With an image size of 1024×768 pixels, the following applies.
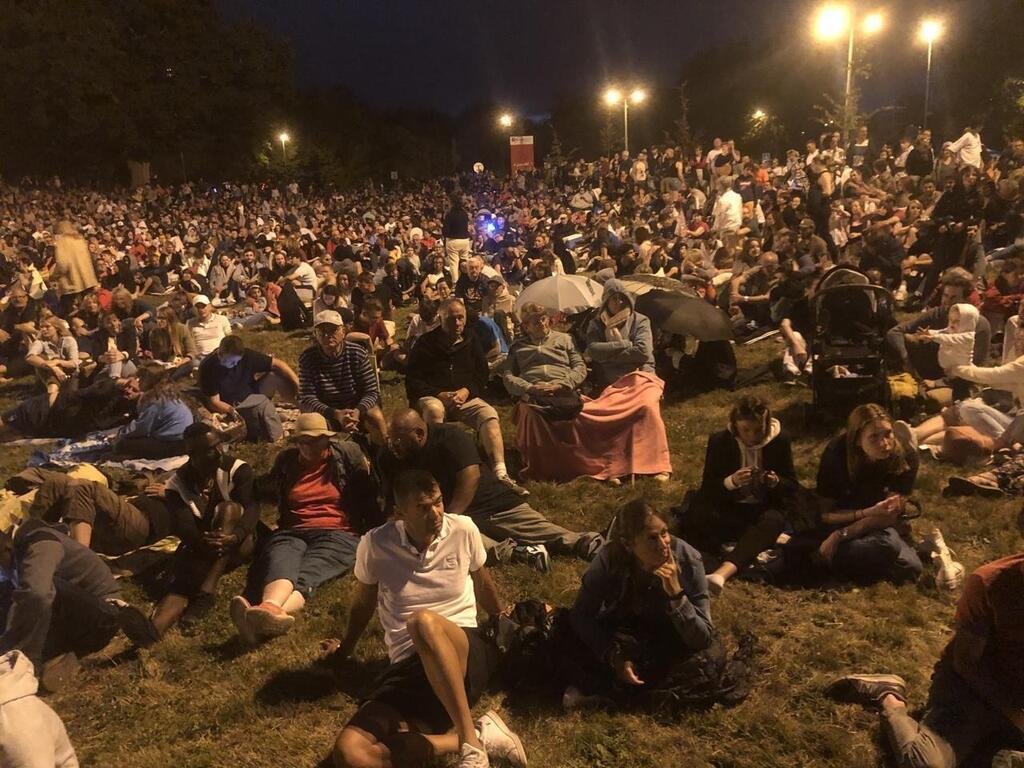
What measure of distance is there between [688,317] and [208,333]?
6368 millimetres

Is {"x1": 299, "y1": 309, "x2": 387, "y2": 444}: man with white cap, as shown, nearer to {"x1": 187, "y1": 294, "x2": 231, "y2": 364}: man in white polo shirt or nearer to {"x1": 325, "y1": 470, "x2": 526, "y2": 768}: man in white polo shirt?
{"x1": 325, "y1": 470, "x2": 526, "y2": 768}: man in white polo shirt

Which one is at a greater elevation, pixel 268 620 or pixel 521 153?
pixel 521 153

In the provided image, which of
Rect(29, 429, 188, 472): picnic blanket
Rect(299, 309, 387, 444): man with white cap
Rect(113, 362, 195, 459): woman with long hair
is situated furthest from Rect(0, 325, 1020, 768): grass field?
Rect(113, 362, 195, 459): woman with long hair

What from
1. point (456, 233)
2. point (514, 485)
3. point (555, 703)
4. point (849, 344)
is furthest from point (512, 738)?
point (456, 233)

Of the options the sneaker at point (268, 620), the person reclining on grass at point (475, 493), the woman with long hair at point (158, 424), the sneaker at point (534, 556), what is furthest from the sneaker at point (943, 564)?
the woman with long hair at point (158, 424)

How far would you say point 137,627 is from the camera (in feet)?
16.9

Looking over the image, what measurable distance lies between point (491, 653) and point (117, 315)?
9.46m

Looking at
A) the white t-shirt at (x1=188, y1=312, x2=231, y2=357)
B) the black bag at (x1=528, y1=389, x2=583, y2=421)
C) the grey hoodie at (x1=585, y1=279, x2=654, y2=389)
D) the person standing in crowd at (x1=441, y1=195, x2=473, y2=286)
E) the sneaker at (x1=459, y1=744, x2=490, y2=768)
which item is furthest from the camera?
the person standing in crowd at (x1=441, y1=195, x2=473, y2=286)

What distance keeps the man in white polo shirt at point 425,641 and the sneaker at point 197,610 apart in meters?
1.67

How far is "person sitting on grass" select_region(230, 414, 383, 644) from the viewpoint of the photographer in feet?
18.1

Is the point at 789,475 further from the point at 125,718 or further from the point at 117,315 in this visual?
the point at 117,315

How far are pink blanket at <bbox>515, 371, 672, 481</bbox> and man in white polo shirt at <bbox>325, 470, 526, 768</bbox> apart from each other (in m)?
2.89

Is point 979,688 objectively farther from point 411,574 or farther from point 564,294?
point 564,294

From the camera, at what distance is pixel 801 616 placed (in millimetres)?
4934
